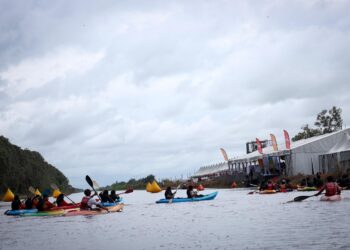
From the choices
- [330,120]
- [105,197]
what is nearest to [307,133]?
[330,120]

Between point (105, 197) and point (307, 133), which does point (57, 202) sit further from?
point (307, 133)

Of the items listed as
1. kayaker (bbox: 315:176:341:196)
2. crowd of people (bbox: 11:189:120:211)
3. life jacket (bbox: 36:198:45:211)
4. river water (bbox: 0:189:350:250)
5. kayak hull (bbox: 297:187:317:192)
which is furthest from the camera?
kayak hull (bbox: 297:187:317:192)

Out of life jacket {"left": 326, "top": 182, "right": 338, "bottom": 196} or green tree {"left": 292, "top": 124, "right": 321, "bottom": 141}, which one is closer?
life jacket {"left": 326, "top": 182, "right": 338, "bottom": 196}

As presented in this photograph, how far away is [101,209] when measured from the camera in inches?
1242

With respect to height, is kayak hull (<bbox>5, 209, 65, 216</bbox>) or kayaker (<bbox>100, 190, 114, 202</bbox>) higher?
kayaker (<bbox>100, 190, 114, 202</bbox>)

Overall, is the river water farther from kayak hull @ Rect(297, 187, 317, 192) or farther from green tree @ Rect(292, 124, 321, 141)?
green tree @ Rect(292, 124, 321, 141)

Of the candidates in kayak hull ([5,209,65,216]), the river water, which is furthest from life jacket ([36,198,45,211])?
the river water

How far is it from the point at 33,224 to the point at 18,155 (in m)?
61.0

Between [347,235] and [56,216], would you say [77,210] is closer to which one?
[56,216]

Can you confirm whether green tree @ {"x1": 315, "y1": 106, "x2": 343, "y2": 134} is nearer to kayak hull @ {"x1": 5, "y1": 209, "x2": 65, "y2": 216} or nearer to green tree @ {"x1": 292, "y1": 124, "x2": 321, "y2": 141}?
green tree @ {"x1": 292, "y1": 124, "x2": 321, "y2": 141}

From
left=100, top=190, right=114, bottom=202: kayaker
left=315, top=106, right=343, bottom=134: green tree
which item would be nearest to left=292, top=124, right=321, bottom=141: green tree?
left=315, top=106, right=343, bottom=134: green tree

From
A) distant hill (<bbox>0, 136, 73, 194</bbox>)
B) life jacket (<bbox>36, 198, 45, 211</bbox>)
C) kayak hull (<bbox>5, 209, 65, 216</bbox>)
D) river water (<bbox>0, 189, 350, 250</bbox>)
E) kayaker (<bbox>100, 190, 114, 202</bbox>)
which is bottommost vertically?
river water (<bbox>0, 189, 350, 250</bbox>)

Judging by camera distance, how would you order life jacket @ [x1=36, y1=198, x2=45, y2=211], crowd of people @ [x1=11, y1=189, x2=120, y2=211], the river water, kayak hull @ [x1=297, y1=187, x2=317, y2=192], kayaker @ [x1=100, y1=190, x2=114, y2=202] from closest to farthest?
the river water, crowd of people @ [x1=11, y1=189, x2=120, y2=211], life jacket @ [x1=36, y1=198, x2=45, y2=211], kayaker @ [x1=100, y1=190, x2=114, y2=202], kayak hull @ [x1=297, y1=187, x2=317, y2=192]

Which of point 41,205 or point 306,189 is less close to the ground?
point 306,189
